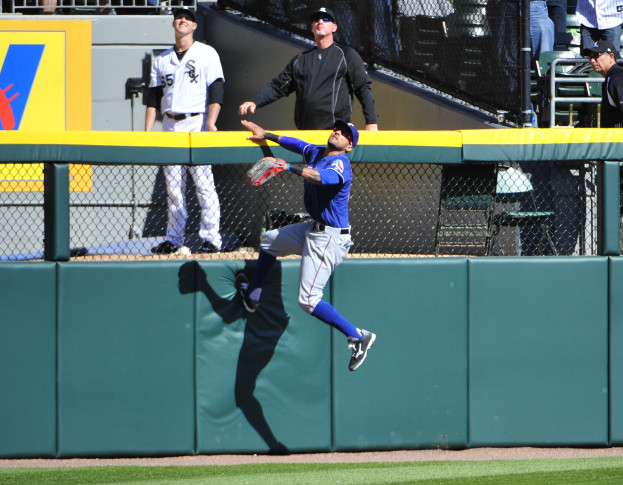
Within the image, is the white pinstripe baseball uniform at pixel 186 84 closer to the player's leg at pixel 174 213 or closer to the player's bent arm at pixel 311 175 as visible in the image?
the player's leg at pixel 174 213

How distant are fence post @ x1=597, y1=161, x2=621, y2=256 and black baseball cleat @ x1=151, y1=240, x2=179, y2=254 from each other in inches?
118

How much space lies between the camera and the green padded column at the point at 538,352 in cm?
665

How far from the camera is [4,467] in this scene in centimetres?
628

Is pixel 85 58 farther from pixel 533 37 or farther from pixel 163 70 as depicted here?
pixel 533 37

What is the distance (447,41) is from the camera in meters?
9.32

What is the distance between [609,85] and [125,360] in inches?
170

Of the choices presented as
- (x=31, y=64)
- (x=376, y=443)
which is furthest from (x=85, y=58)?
(x=376, y=443)

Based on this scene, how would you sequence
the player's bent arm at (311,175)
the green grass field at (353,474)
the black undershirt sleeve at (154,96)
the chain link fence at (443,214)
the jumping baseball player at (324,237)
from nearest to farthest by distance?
1. the player's bent arm at (311,175)
2. the green grass field at (353,474)
3. the jumping baseball player at (324,237)
4. the chain link fence at (443,214)
5. the black undershirt sleeve at (154,96)

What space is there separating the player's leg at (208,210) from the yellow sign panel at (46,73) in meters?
3.30

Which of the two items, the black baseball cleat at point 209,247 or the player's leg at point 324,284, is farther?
the black baseball cleat at point 209,247

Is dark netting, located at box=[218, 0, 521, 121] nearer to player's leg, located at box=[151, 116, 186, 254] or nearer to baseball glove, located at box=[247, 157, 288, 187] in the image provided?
player's leg, located at box=[151, 116, 186, 254]

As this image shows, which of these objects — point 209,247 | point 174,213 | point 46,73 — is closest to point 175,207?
point 174,213

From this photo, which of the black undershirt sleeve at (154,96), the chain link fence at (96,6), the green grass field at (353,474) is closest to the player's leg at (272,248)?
the green grass field at (353,474)

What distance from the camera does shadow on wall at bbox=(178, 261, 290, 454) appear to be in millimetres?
6543
